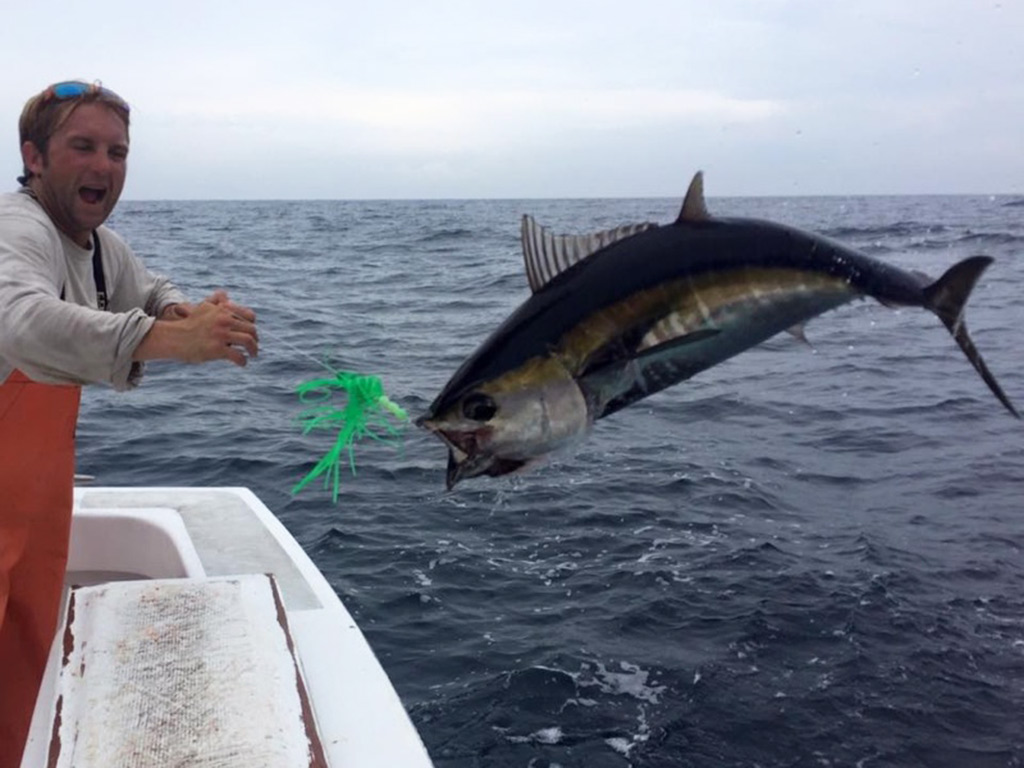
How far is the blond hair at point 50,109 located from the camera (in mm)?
3014

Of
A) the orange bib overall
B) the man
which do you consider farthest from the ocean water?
the orange bib overall

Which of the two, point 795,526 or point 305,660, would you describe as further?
point 795,526

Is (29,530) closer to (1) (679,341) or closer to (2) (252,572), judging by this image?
(2) (252,572)

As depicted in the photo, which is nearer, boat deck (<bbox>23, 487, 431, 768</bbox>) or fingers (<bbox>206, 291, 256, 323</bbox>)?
fingers (<bbox>206, 291, 256, 323</bbox>)

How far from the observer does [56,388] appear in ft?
11.0

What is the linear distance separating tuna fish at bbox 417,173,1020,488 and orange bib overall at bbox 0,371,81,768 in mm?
2089

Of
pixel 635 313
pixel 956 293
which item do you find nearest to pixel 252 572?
pixel 635 313

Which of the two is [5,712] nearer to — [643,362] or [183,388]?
[643,362]

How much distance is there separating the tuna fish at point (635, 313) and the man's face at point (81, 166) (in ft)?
6.02

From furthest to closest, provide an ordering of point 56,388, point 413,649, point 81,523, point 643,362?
point 413,649 < point 81,523 < point 56,388 < point 643,362

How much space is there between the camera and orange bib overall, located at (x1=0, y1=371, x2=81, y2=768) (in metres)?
3.27

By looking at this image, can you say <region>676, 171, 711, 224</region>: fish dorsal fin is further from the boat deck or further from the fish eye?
the boat deck

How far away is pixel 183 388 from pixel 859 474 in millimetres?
8703

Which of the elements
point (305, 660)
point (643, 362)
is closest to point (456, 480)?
point (643, 362)
